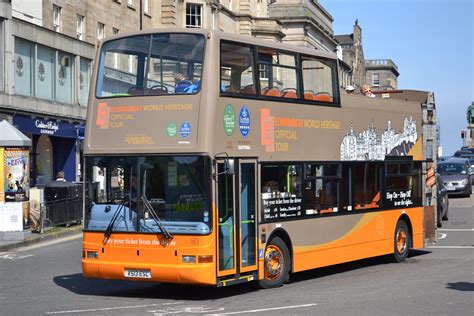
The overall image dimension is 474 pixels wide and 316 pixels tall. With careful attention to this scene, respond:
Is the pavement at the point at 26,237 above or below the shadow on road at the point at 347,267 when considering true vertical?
above

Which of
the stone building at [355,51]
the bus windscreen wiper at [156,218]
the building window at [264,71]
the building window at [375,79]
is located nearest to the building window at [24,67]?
the building window at [264,71]

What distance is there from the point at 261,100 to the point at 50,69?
25.9 metres

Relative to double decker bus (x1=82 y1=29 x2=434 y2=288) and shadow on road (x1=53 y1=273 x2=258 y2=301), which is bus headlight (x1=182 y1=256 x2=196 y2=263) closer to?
double decker bus (x1=82 y1=29 x2=434 y2=288)

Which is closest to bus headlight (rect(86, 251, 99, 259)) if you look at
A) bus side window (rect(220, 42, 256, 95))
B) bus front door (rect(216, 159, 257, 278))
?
bus front door (rect(216, 159, 257, 278))

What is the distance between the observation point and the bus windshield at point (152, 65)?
14.3 m

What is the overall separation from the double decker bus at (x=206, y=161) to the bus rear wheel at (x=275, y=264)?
0.02 m

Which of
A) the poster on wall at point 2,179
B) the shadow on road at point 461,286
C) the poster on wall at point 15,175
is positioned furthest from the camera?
the poster on wall at point 15,175

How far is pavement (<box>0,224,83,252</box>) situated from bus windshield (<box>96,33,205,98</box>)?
9.61 metres

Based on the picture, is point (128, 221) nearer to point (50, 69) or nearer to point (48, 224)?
point (48, 224)

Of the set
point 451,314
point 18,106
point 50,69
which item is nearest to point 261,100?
point 451,314

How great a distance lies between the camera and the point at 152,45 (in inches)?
583

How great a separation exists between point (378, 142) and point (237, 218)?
561 cm

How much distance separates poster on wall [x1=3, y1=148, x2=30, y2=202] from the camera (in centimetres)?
2534

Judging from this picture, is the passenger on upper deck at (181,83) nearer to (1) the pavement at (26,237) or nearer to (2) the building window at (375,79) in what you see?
(1) the pavement at (26,237)
